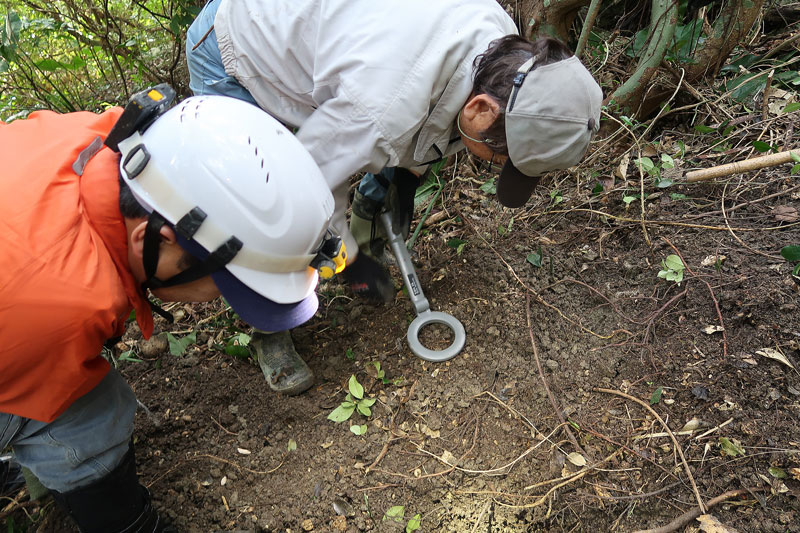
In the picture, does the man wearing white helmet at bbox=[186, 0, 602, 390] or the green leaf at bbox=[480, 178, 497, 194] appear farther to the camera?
the green leaf at bbox=[480, 178, 497, 194]

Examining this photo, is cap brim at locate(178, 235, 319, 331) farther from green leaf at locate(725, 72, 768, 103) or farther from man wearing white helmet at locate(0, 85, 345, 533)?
green leaf at locate(725, 72, 768, 103)

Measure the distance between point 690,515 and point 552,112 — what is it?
1.24 metres

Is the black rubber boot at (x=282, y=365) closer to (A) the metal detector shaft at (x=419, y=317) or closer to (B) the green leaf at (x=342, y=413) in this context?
(B) the green leaf at (x=342, y=413)

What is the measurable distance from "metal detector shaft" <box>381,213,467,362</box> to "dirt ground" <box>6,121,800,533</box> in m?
0.05

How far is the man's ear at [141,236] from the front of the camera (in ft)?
4.39

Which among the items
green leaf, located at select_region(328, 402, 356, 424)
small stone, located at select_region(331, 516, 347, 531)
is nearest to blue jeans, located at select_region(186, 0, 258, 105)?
green leaf, located at select_region(328, 402, 356, 424)

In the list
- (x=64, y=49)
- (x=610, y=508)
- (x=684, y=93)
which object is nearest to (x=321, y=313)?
(x=610, y=508)

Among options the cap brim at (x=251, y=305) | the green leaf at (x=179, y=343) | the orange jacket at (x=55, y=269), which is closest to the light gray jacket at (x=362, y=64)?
the cap brim at (x=251, y=305)

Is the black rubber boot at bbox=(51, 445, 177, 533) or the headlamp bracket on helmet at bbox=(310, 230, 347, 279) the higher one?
the headlamp bracket on helmet at bbox=(310, 230, 347, 279)

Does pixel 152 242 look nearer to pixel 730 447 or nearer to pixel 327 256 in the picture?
pixel 327 256

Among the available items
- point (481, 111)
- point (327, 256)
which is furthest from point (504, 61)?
point (327, 256)

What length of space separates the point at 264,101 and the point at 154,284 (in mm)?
837

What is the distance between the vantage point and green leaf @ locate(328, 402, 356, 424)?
202cm

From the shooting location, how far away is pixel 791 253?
189cm
